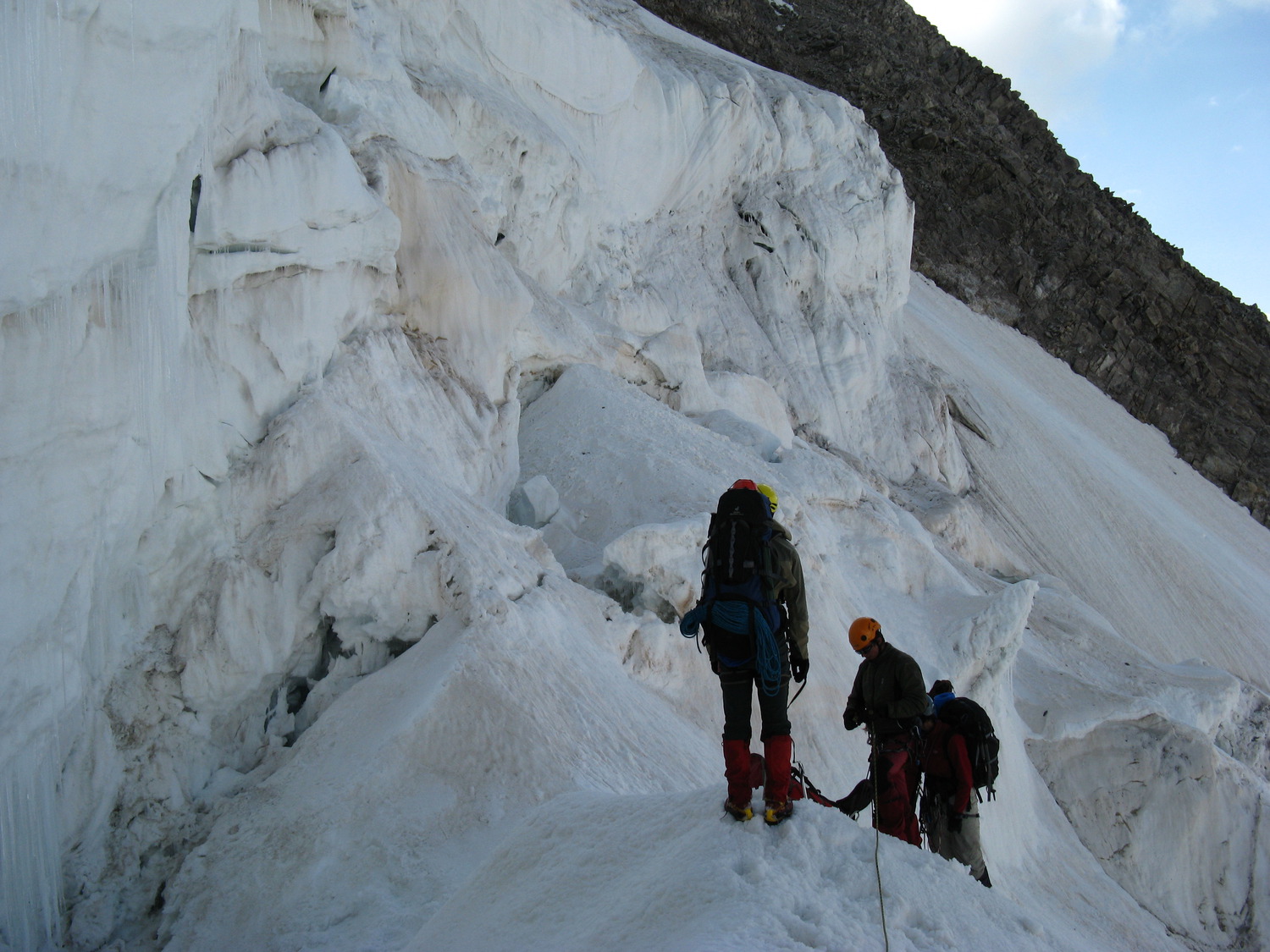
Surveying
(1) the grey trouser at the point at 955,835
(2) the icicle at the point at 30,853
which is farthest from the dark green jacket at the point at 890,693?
(2) the icicle at the point at 30,853

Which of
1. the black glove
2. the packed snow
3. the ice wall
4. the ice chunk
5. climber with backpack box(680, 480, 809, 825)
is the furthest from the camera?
the ice chunk

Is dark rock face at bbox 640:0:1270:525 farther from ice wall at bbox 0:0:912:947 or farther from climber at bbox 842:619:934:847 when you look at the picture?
Result: climber at bbox 842:619:934:847

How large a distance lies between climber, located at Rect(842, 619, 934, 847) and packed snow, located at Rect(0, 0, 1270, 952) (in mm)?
721

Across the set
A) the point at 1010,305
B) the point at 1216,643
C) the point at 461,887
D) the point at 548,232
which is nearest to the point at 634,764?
the point at 461,887

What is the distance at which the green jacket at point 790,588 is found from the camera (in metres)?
3.69

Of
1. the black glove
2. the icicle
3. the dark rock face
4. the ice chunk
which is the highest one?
the dark rock face

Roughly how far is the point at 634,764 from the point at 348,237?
4034mm

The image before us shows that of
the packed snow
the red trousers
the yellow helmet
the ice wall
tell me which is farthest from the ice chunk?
the yellow helmet

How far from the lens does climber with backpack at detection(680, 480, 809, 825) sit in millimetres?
3590

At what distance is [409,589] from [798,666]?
2865mm

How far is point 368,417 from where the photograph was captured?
22.1 ft

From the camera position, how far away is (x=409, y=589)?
5.89 meters

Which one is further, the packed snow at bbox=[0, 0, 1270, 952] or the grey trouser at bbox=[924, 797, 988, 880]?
the grey trouser at bbox=[924, 797, 988, 880]

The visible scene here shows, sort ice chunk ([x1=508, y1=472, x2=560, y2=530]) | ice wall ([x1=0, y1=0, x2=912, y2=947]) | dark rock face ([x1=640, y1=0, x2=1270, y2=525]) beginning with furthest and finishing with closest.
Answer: dark rock face ([x1=640, y1=0, x2=1270, y2=525]), ice chunk ([x1=508, y1=472, x2=560, y2=530]), ice wall ([x1=0, y1=0, x2=912, y2=947])
